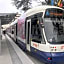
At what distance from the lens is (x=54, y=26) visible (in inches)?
390

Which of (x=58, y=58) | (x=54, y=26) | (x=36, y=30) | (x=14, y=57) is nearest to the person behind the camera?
(x=58, y=58)

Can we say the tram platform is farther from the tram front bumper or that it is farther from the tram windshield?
the tram windshield

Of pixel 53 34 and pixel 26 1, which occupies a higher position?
pixel 26 1

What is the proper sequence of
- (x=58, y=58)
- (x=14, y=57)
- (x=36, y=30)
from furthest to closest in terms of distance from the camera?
1. (x=14, y=57)
2. (x=36, y=30)
3. (x=58, y=58)

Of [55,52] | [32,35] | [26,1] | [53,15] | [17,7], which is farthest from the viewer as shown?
[17,7]

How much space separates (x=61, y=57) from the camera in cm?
954

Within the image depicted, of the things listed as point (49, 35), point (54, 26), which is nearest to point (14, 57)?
point (49, 35)

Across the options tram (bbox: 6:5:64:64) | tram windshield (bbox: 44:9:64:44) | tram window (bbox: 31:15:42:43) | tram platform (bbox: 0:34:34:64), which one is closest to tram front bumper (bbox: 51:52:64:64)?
tram (bbox: 6:5:64:64)

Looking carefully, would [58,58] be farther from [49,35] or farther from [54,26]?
[54,26]

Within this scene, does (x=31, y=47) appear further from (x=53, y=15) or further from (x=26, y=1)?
(x=26, y=1)

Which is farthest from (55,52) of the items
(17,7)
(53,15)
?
(17,7)

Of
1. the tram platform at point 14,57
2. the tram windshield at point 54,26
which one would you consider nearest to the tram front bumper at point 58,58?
the tram windshield at point 54,26

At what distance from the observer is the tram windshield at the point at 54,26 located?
9.73 meters

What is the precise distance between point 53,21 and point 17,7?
89.6 feet
